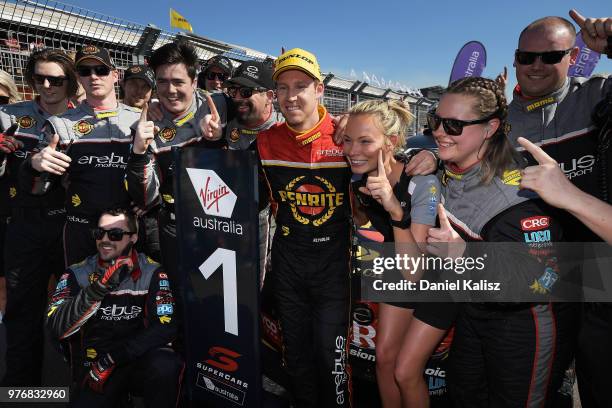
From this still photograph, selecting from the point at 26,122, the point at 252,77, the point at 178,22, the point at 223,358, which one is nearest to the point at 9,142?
the point at 26,122

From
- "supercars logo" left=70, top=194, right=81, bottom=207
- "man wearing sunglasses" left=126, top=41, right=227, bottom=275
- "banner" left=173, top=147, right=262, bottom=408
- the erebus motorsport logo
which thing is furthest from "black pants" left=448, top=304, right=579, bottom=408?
Result: "supercars logo" left=70, top=194, right=81, bottom=207

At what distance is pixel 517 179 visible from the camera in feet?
5.84

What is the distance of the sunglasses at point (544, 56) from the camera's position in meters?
2.39

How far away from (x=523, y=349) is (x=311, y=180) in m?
1.37

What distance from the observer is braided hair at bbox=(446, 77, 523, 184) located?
6.03 feet

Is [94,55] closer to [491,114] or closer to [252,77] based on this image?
[252,77]

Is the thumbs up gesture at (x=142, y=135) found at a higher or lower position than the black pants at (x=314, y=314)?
higher

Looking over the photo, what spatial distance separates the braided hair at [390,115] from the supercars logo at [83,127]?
193cm

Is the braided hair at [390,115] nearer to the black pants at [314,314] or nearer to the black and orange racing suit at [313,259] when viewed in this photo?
the black and orange racing suit at [313,259]

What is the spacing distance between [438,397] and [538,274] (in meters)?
1.06

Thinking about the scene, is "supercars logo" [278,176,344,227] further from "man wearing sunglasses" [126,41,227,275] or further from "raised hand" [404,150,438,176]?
"man wearing sunglasses" [126,41,227,275]

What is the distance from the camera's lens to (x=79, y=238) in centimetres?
290

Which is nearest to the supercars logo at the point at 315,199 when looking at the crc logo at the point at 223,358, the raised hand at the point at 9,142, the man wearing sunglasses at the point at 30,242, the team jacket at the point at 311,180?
the team jacket at the point at 311,180

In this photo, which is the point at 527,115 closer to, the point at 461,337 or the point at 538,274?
the point at 538,274
